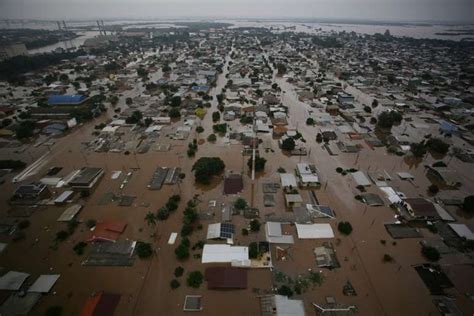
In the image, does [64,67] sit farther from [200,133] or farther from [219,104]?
[200,133]

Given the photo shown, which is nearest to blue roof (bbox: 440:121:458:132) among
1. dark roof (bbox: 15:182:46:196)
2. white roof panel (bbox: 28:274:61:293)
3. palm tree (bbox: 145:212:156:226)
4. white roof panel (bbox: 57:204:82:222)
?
palm tree (bbox: 145:212:156:226)

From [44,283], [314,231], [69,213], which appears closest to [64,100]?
[69,213]

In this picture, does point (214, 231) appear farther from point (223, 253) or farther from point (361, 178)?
point (361, 178)

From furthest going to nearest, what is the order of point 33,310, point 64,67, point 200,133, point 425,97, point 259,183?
point 64,67, point 425,97, point 200,133, point 259,183, point 33,310

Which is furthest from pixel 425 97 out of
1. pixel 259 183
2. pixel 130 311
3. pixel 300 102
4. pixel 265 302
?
pixel 130 311

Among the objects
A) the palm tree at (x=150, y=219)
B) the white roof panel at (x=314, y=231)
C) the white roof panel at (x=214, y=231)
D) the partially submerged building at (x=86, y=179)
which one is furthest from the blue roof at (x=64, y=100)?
the white roof panel at (x=314, y=231)
